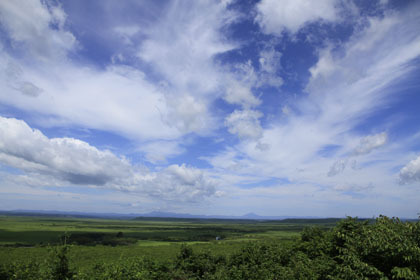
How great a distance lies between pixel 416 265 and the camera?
1237cm

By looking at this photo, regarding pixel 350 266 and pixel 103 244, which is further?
pixel 103 244

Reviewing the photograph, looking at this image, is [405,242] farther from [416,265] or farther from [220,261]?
[220,261]

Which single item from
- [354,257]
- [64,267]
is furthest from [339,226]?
[64,267]

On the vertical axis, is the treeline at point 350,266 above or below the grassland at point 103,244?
above

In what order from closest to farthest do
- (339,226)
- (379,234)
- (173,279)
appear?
(379,234), (173,279), (339,226)

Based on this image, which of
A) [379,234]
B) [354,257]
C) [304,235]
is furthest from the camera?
[304,235]

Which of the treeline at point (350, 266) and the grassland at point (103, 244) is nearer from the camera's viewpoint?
the treeline at point (350, 266)

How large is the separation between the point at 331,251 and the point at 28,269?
24734mm

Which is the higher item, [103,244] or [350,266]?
[350,266]

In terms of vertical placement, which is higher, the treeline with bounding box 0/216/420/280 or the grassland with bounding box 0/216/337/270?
the treeline with bounding box 0/216/420/280

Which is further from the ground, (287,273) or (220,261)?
(287,273)

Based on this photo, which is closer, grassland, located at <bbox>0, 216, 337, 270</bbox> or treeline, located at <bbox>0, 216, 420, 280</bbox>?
treeline, located at <bbox>0, 216, 420, 280</bbox>

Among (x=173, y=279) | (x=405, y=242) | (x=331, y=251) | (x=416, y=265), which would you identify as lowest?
(x=173, y=279)

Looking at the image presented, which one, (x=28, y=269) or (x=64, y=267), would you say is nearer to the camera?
(x=28, y=269)
